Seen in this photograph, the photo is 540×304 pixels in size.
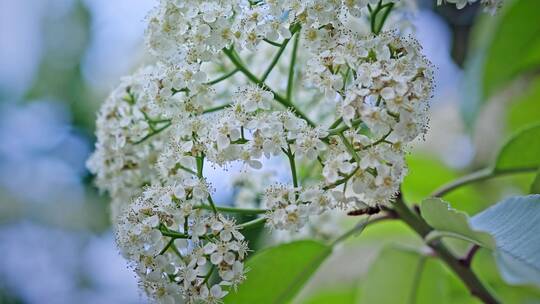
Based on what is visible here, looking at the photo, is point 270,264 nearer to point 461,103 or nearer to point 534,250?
point 534,250

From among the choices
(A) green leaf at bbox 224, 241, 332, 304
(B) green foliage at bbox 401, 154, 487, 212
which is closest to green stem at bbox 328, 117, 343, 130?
(A) green leaf at bbox 224, 241, 332, 304

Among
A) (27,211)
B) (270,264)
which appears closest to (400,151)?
(270,264)

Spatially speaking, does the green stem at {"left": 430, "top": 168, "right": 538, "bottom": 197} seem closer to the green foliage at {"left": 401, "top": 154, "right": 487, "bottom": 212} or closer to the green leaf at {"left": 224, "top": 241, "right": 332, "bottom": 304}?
the green leaf at {"left": 224, "top": 241, "right": 332, "bottom": 304}

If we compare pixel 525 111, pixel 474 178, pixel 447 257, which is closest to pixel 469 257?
pixel 447 257

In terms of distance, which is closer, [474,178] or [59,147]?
[474,178]

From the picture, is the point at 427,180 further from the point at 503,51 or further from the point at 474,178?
the point at 474,178
